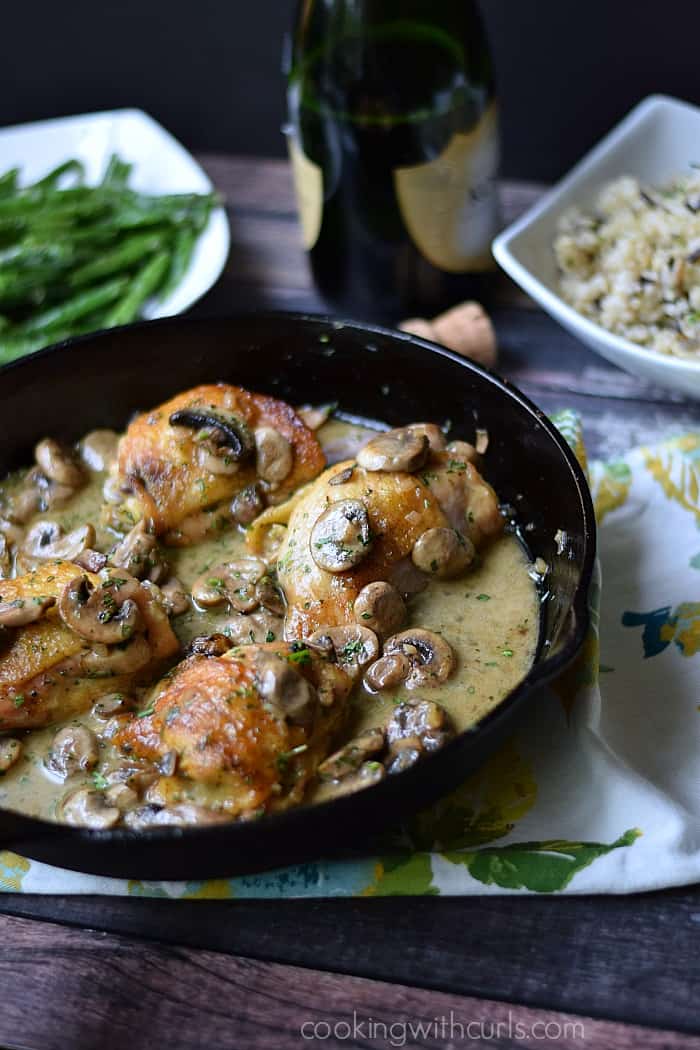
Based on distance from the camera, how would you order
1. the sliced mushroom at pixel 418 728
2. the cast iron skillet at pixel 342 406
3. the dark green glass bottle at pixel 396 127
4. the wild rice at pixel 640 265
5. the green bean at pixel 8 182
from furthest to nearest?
the green bean at pixel 8 182 < the dark green glass bottle at pixel 396 127 < the wild rice at pixel 640 265 < the sliced mushroom at pixel 418 728 < the cast iron skillet at pixel 342 406

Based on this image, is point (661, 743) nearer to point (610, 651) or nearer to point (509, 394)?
point (610, 651)

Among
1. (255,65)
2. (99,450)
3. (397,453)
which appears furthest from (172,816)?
(255,65)

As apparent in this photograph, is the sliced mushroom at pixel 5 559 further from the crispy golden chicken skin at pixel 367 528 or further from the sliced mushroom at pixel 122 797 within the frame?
the sliced mushroom at pixel 122 797

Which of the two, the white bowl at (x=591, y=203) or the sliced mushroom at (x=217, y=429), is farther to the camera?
the white bowl at (x=591, y=203)

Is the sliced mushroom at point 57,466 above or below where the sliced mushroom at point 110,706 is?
above

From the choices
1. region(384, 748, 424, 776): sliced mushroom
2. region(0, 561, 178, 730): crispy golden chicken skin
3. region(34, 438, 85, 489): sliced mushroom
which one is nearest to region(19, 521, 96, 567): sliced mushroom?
region(34, 438, 85, 489): sliced mushroom

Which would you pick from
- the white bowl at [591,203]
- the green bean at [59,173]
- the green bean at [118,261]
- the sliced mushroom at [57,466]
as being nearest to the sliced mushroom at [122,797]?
the sliced mushroom at [57,466]

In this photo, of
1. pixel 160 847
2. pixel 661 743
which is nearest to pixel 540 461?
pixel 661 743
